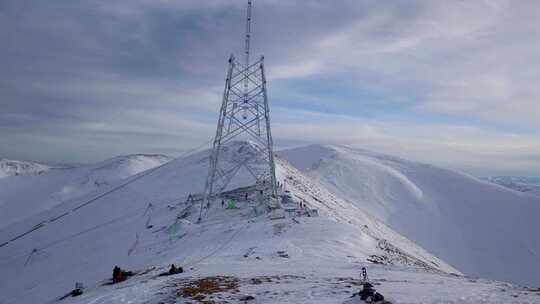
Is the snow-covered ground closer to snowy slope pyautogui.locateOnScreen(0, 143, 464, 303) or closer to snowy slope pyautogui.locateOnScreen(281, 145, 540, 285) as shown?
snowy slope pyautogui.locateOnScreen(0, 143, 464, 303)

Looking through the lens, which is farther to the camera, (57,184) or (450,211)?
(57,184)

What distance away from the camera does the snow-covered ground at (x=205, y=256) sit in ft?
46.5

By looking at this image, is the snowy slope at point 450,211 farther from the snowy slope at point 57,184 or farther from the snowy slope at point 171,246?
the snowy slope at point 57,184

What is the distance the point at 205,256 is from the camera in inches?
904

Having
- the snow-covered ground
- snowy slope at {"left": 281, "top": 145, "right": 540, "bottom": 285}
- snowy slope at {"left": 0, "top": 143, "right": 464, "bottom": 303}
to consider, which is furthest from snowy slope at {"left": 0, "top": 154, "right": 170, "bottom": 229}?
snowy slope at {"left": 0, "top": 143, "right": 464, "bottom": 303}

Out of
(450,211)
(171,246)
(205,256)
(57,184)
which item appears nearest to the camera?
(205,256)

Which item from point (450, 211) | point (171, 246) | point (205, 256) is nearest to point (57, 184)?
point (450, 211)

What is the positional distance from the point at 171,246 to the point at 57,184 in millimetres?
132649

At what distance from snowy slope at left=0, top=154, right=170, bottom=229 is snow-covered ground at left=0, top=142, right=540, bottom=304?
70169 mm

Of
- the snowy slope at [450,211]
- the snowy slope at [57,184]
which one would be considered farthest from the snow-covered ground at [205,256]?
the snowy slope at [57,184]

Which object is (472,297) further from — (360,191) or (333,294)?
(360,191)

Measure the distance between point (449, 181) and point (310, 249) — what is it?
84646 millimetres

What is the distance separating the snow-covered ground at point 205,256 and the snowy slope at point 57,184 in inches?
2763

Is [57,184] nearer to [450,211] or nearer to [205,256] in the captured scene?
[450,211]
